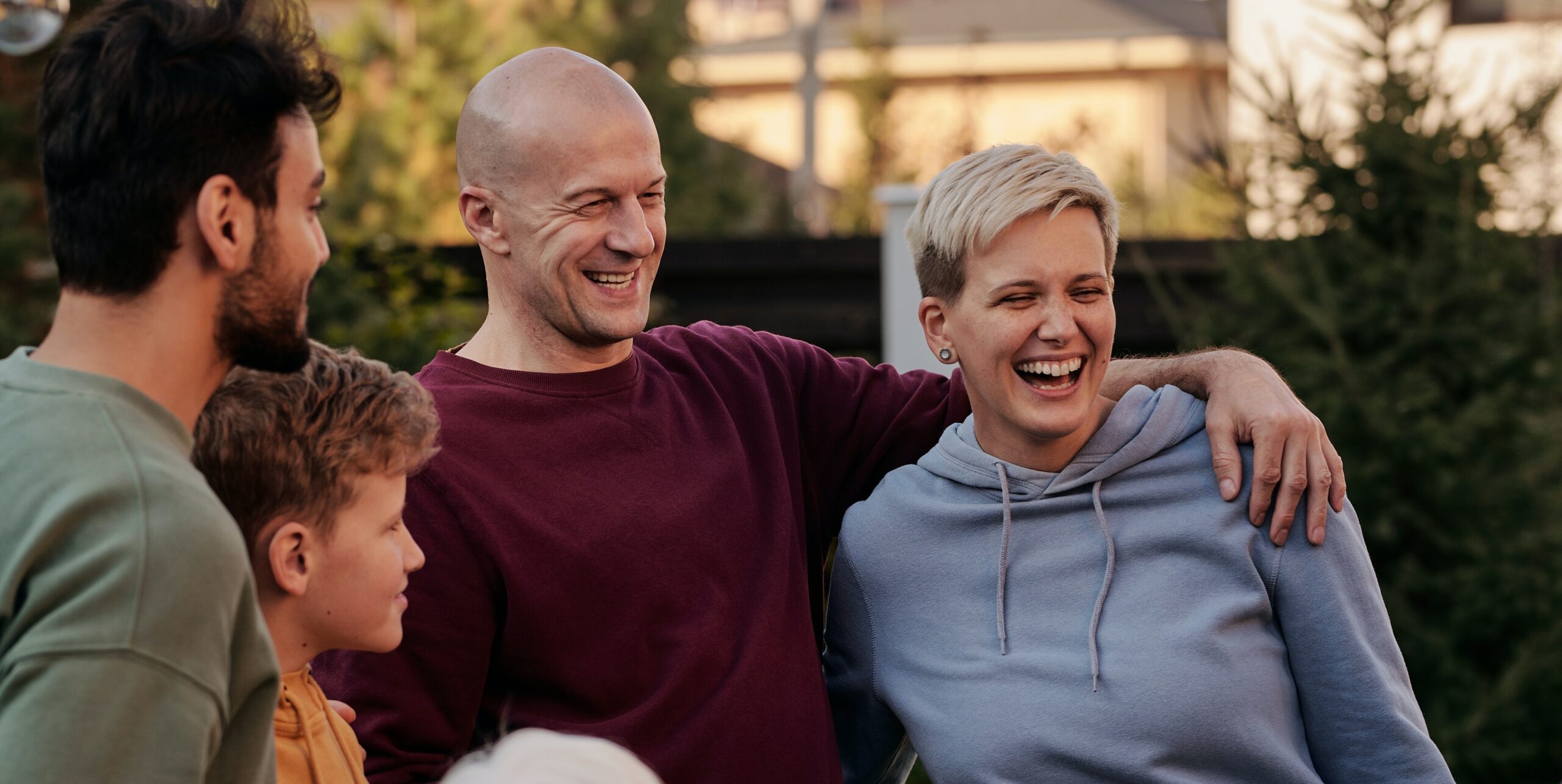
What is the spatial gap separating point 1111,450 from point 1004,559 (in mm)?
241

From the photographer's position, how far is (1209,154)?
5.58 meters

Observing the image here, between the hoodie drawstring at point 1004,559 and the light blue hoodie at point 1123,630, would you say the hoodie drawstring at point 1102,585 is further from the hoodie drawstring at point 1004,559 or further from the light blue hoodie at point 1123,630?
the hoodie drawstring at point 1004,559

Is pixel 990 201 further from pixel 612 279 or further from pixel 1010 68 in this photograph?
pixel 1010 68

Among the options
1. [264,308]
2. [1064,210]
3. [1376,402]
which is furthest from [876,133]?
[264,308]

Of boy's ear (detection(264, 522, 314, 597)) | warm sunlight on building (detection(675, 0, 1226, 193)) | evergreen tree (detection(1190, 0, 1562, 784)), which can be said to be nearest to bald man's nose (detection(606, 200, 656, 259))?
boy's ear (detection(264, 522, 314, 597))

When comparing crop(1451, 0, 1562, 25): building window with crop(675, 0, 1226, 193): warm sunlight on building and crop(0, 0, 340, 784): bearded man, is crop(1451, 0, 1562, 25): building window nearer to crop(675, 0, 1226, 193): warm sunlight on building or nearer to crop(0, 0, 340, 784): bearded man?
crop(675, 0, 1226, 193): warm sunlight on building

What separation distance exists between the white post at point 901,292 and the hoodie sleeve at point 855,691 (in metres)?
2.17

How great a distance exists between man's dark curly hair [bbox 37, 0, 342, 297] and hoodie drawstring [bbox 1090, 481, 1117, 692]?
52.2 inches

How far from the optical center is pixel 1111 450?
2297 millimetres

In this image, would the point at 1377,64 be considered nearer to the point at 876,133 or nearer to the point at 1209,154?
the point at 1209,154

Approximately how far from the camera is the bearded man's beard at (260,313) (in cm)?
145

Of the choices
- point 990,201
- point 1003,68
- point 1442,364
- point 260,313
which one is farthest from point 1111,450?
point 1003,68

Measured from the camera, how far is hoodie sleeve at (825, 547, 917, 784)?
7.95 ft

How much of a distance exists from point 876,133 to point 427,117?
18.9ft
